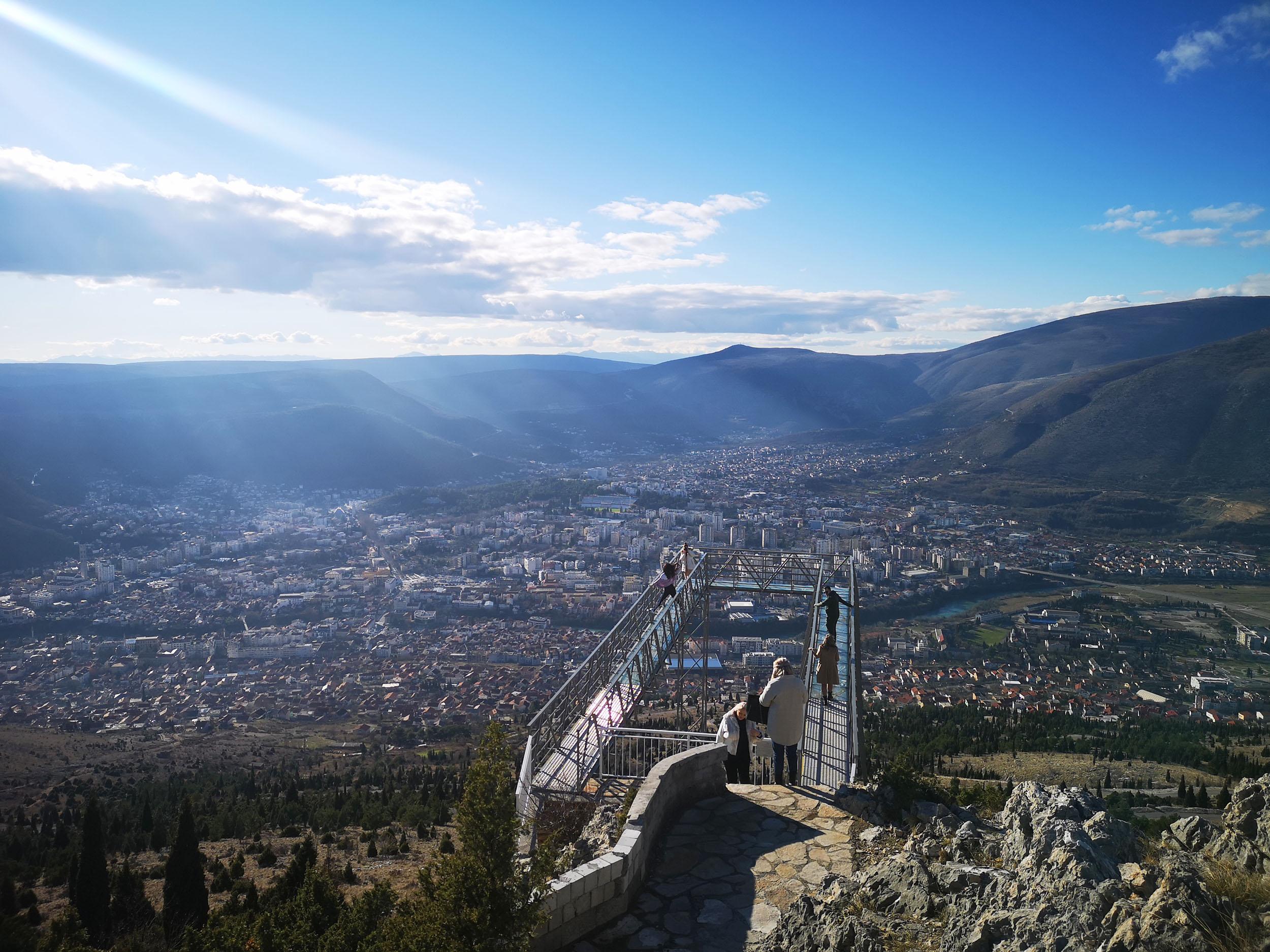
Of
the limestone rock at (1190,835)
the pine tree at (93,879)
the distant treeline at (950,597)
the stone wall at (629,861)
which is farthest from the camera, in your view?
the distant treeline at (950,597)

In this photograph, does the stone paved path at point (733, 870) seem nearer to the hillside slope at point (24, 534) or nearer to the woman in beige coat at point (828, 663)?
the woman in beige coat at point (828, 663)

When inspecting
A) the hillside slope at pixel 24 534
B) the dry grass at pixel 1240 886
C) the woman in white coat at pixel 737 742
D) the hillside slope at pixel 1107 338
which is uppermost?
the hillside slope at pixel 1107 338

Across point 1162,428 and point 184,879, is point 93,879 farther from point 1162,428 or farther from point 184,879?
point 1162,428

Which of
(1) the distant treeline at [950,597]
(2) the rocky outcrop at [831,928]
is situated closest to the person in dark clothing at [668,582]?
(2) the rocky outcrop at [831,928]

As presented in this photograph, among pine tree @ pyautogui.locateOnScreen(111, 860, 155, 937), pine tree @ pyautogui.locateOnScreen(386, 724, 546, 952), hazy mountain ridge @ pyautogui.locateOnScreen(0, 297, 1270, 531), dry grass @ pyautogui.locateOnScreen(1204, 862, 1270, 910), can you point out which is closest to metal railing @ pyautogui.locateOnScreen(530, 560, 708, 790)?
pine tree @ pyautogui.locateOnScreen(386, 724, 546, 952)

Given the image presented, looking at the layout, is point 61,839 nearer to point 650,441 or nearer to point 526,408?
point 650,441

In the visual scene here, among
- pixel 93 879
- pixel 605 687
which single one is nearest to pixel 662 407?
pixel 93 879

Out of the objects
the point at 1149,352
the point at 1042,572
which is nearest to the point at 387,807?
the point at 1042,572
